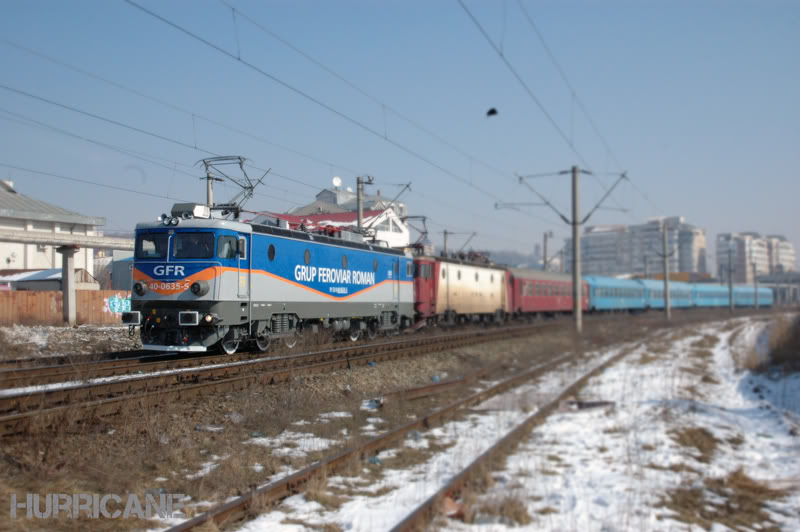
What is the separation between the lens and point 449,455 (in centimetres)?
978

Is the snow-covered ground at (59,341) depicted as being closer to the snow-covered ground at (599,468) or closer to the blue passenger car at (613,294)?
the snow-covered ground at (599,468)

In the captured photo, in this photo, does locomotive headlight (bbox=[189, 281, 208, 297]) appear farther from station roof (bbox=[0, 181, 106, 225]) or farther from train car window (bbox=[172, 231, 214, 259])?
station roof (bbox=[0, 181, 106, 225])

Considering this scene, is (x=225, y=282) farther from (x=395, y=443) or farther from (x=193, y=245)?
(x=395, y=443)

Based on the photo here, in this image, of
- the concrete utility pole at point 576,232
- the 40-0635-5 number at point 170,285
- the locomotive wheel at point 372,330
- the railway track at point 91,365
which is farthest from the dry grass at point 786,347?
the 40-0635-5 number at point 170,285

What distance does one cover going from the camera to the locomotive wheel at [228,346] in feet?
51.6

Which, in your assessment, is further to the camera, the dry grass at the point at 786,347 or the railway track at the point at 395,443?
the dry grass at the point at 786,347

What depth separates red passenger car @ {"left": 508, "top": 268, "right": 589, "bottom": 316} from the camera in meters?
38.4

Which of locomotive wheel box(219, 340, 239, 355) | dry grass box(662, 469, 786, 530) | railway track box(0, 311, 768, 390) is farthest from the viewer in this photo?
locomotive wheel box(219, 340, 239, 355)

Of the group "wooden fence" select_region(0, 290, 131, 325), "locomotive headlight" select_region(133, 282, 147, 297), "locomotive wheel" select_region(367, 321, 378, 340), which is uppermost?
"locomotive headlight" select_region(133, 282, 147, 297)

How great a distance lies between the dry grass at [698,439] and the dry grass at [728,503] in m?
1.37

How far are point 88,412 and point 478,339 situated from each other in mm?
17826

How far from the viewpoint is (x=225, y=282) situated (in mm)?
14766

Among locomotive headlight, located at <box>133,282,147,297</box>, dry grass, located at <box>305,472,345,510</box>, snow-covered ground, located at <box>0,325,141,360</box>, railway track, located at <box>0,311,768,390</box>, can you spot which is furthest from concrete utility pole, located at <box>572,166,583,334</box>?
dry grass, located at <box>305,472,345,510</box>

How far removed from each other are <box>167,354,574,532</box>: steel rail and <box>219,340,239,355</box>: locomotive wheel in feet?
19.3
